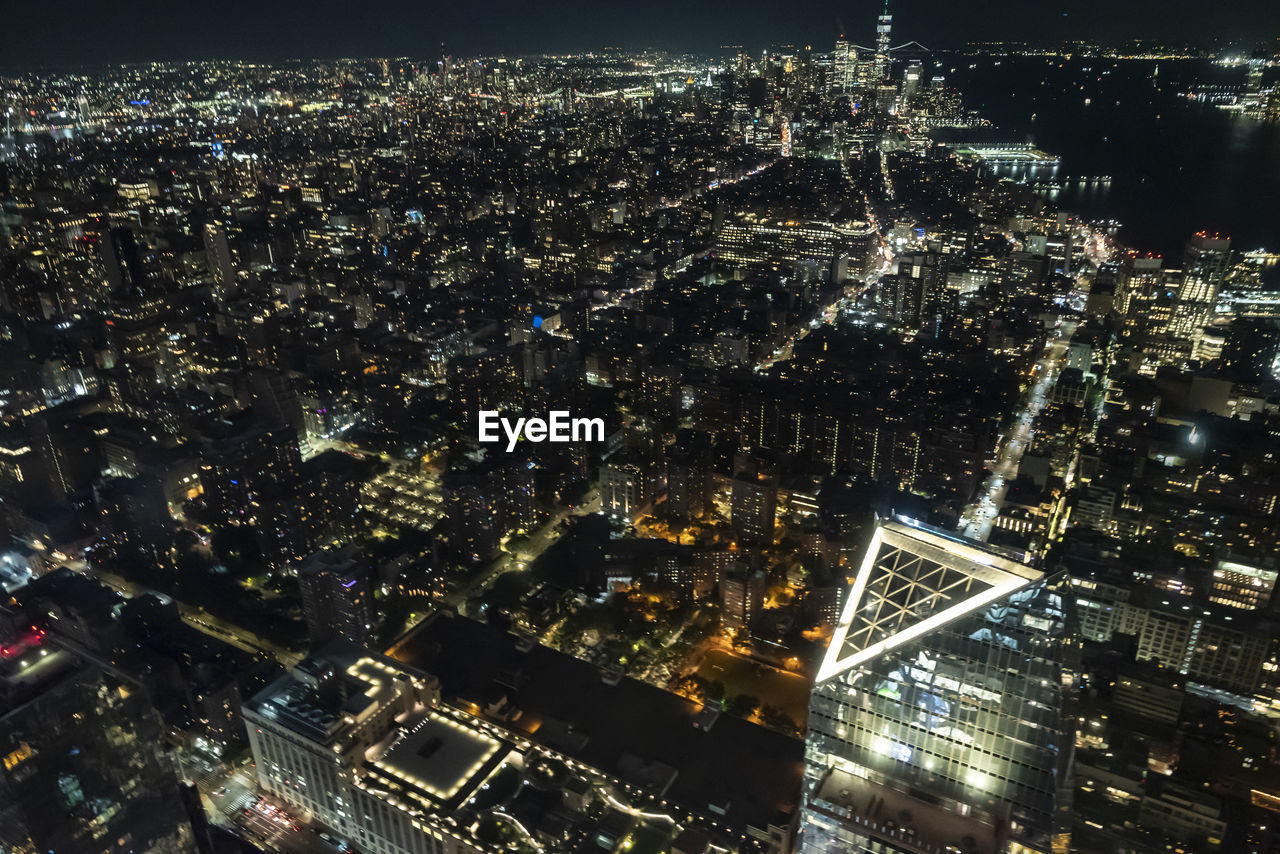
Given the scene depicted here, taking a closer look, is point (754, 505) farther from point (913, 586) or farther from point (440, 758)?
point (913, 586)

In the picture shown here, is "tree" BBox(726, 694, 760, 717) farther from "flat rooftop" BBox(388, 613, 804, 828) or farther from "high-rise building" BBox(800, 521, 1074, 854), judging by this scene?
"high-rise building" BBox(800, 521, 1074, 854)

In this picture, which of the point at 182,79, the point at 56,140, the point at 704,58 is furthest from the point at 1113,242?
the point at 704,58

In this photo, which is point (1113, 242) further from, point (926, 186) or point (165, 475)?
point (165, 475)

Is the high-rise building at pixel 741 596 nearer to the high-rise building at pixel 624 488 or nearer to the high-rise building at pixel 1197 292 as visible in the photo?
the high-rise building at pixel 624 488

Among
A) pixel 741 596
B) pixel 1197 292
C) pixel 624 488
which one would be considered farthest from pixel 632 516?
pixel 1197 292

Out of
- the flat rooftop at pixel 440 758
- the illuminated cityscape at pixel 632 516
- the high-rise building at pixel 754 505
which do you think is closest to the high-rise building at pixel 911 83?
the illuminated cityscape at pixel 632 516

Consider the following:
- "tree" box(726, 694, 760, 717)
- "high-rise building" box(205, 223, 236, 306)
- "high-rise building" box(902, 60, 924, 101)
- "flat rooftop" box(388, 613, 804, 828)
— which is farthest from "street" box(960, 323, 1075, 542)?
"high-rise building" box(902, 60, 924, 101)
